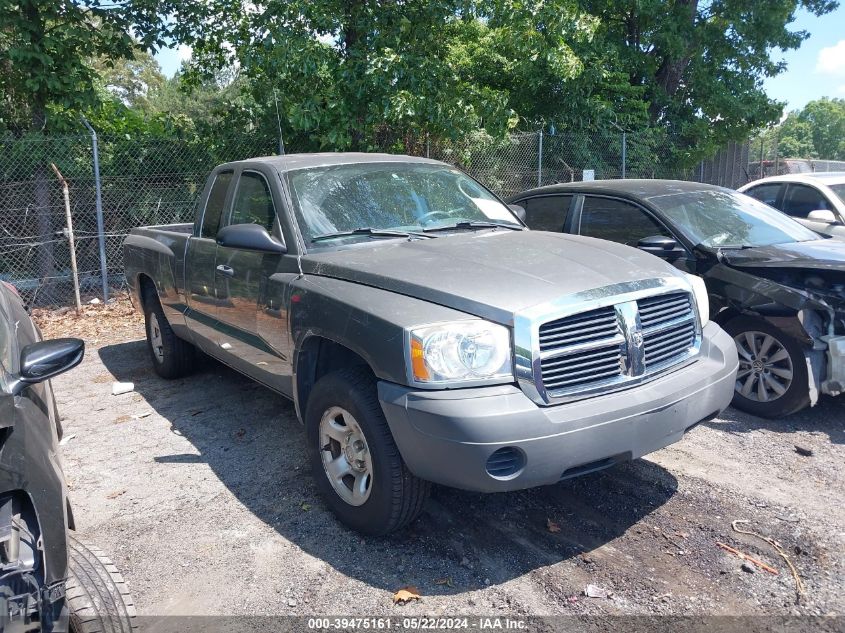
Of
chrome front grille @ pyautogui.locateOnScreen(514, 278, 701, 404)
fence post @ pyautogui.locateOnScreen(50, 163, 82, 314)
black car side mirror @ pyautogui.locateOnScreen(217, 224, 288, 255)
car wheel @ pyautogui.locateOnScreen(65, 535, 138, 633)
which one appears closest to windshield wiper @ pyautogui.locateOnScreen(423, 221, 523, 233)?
black car side mirror @ pyautogui.locateOnScreen(217, 224, 288, 255)

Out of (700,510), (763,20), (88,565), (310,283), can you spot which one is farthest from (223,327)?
(763,20)

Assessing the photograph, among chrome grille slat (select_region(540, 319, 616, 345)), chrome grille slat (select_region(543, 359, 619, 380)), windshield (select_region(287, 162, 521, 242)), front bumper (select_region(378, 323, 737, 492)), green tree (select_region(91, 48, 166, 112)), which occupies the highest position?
green tree (select_region(91, 48, 166, 112))

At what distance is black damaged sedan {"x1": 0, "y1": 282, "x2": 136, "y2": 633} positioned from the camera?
6.64 feet

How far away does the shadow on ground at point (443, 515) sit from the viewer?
3373 millimetres

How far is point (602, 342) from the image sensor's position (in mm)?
3264

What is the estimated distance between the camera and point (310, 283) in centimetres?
383

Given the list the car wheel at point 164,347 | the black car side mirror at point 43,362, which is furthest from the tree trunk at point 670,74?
the black car side mirror at point 43,362

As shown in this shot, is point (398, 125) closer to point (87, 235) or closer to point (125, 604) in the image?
point (87, 235)

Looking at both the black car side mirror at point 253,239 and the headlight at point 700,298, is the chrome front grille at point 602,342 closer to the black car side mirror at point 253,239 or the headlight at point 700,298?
the headlight at point 700,298

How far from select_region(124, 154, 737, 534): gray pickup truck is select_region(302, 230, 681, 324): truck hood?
12 mm

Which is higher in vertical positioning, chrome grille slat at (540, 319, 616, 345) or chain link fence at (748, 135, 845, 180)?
chain link fence at (748, 135, 845, 180)

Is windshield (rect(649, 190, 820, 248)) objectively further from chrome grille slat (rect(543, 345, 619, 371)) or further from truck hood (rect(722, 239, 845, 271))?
chrome grille slat (rect(543, 345, 619, 371))

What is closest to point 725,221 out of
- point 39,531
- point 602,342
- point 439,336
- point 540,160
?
point 602,342

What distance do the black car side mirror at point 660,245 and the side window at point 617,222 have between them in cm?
21
